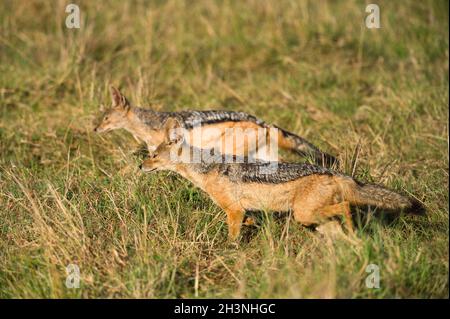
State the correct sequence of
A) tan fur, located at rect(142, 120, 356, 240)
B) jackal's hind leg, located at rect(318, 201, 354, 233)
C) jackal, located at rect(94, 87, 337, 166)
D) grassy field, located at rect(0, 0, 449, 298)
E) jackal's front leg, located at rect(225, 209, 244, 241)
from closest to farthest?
grassy field, located at rect(0, 0, 449, 298), jackal's hind leg, located at rect(318, 201, 354, 233), tan fur, located at rect(142, 120, 356, 240), jackal's front leg, located at rect(225, 209, 244, 241), jackal, located at rect(94, 87, 337, 166)

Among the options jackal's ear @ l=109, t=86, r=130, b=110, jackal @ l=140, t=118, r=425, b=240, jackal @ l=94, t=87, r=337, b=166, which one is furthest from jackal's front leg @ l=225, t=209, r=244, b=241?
jackal's ear @ l=109, t=86, r=130, b=110

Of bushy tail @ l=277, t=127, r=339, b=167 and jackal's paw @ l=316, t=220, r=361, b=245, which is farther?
bushy tail @ l=277, t=127, r=339, b=167

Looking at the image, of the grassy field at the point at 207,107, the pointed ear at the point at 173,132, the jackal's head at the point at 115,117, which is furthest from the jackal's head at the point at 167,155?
the jackal's head at the point at 115,117

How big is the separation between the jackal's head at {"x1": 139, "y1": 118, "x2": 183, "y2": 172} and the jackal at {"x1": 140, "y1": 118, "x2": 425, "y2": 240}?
1cm

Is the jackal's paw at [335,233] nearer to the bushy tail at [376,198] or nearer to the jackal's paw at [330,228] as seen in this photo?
the jackal's paw at [330,228]

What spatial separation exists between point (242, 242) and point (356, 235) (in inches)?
49.5

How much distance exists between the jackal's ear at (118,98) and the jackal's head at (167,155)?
5.84ft

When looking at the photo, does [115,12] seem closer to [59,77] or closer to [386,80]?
[59,77]

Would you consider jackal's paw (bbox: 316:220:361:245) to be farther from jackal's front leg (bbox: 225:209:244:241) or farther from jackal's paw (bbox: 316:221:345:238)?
jackal's front leg (bbox: 225:209:244:241)

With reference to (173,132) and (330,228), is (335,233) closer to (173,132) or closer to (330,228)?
(330,228)

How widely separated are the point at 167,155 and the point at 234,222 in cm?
111

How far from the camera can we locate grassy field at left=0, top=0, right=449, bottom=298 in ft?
19.1

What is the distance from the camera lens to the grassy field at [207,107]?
19.1ft

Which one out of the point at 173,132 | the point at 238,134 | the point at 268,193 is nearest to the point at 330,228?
the point at 268,193
